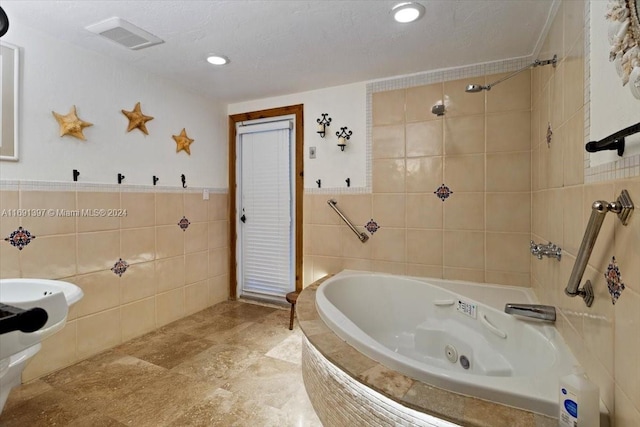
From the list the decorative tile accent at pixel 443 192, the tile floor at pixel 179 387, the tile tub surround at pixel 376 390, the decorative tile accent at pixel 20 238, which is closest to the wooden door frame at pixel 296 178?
the tile floor at pixel 179 387

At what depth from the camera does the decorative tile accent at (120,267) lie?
7.57ft

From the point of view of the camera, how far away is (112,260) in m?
2.28

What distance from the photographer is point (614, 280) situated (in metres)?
0.88

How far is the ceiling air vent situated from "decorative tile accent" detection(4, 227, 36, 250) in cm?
131

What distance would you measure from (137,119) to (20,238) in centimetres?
115

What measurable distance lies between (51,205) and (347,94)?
2.40 meters

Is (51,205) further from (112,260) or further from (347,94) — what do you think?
(347,94)

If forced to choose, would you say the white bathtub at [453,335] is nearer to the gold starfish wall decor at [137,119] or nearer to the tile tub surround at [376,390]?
the tile tub surround at [376,390]

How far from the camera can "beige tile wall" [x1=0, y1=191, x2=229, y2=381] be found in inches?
74.3

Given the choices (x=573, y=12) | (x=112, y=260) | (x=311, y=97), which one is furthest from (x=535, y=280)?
(x=112, y=260)

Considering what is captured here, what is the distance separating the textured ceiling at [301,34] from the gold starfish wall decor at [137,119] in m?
0.36

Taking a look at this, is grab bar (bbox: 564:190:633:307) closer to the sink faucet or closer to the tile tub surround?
the tile tub surround

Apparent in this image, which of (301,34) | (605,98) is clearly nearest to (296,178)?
(301,34)

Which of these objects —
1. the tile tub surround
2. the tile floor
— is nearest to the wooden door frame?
the tile floor
